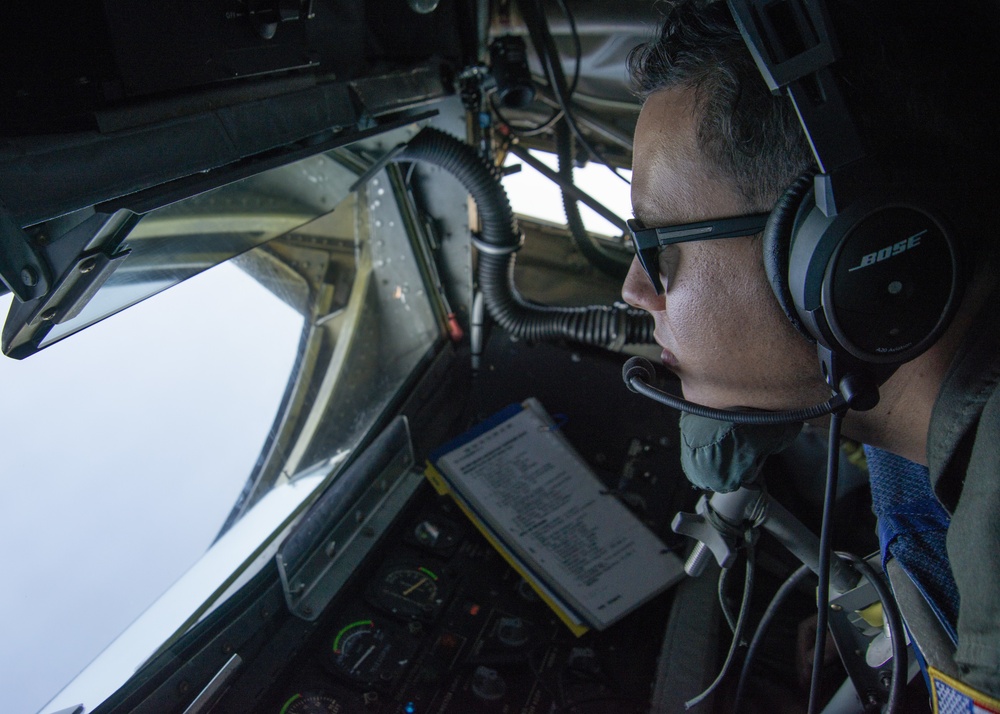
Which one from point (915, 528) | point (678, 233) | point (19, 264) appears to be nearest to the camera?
point (19, 264)

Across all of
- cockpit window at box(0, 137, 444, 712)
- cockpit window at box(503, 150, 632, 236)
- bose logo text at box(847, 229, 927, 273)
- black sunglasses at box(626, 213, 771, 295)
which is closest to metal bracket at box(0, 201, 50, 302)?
cockpit window at box(0, 137, 444, 712)

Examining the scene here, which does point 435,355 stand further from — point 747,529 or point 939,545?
point 939,545

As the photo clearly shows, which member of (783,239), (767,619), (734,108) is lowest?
(767,619)

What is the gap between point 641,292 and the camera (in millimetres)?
1002

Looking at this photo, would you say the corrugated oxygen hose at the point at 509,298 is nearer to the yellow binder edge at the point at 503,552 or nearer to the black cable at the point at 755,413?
the yellow binder edge at the point at 503,552

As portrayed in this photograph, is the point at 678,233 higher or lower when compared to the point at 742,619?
higher

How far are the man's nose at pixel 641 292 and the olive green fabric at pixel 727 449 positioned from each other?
0.78 feet

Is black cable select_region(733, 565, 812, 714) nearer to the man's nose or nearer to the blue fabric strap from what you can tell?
the blue fabric strap

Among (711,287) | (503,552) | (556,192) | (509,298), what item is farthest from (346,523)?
(556,192)

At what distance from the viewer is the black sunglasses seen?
813 millimetres

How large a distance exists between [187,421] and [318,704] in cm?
57

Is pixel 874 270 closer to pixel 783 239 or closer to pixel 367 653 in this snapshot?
pixel 783 239

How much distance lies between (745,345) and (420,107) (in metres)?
0.86

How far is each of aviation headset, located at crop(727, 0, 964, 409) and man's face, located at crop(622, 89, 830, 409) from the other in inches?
5.2
